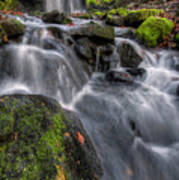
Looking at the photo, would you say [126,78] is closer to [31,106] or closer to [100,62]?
[100,62]

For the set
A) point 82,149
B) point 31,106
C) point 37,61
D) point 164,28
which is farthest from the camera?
point 164,28

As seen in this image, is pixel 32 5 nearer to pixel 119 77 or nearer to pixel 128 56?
pixel 128 56

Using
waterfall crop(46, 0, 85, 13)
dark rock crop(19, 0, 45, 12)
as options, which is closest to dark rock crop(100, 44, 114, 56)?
dark rock crop(19, 0, 45, 12)

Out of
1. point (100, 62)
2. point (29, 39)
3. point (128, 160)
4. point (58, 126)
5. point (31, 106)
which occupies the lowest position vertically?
point (128, 160)

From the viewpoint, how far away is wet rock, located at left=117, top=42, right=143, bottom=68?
Answer: 6102 millimetres

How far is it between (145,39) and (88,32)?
3.77 metres

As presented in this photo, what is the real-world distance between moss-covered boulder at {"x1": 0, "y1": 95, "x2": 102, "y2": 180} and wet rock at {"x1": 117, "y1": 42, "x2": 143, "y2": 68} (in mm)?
4891

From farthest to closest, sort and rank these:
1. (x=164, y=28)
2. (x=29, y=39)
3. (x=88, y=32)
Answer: (x=164, y=28) → (x=88, y=32) → (x=29, y=39)

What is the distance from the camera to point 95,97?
425cm

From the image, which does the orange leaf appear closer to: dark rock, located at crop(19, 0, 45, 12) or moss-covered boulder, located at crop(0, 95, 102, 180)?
moss-covered boulder, located at crop(0, 95, 102, 180)

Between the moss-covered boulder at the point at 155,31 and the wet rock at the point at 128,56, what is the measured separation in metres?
2.02

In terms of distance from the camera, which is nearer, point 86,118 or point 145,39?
point 86,118

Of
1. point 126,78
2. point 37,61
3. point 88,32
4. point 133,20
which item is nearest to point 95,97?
point 126,78

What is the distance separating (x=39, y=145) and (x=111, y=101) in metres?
2.94
